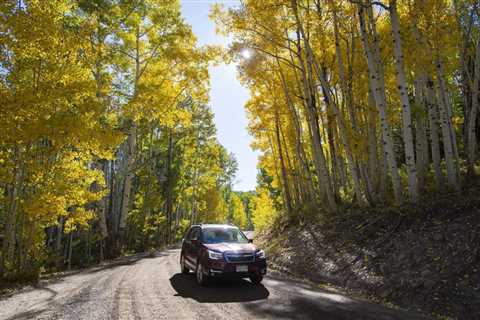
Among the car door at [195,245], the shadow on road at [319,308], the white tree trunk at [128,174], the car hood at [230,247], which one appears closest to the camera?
the shadow on road at [319,308]

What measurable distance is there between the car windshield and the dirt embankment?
225 cm

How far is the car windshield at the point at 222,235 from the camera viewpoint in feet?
28.5

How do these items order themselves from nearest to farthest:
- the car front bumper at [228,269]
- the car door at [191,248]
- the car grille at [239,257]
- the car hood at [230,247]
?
the car front bumper at [228,269] < the car grille at [239,257] < the car hood at [230,247] < the car door at [191,248]

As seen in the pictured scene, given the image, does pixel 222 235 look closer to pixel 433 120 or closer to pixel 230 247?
pixel 230 247

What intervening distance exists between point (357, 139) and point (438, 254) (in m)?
5.66

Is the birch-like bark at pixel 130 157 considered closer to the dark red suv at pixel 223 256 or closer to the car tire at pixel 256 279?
the dark red suv at pixel 223 256

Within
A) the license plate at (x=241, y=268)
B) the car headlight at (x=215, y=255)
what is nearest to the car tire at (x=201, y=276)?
the car headlight at (x=215, y=255)

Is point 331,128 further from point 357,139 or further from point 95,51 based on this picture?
point 95,51

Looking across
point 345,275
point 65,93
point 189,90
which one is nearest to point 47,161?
point 65,93

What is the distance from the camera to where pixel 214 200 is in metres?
49.6

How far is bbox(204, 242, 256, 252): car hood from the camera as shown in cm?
782

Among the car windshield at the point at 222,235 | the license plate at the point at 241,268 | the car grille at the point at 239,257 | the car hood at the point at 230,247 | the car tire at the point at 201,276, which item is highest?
the car windshield at the point at 222,235

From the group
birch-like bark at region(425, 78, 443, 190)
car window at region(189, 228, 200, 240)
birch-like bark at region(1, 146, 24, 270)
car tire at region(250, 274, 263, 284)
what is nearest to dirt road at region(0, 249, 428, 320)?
car tire at region(250, 274, 263, 284)

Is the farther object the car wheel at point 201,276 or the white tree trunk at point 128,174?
the white tree trunk at point 128,174
